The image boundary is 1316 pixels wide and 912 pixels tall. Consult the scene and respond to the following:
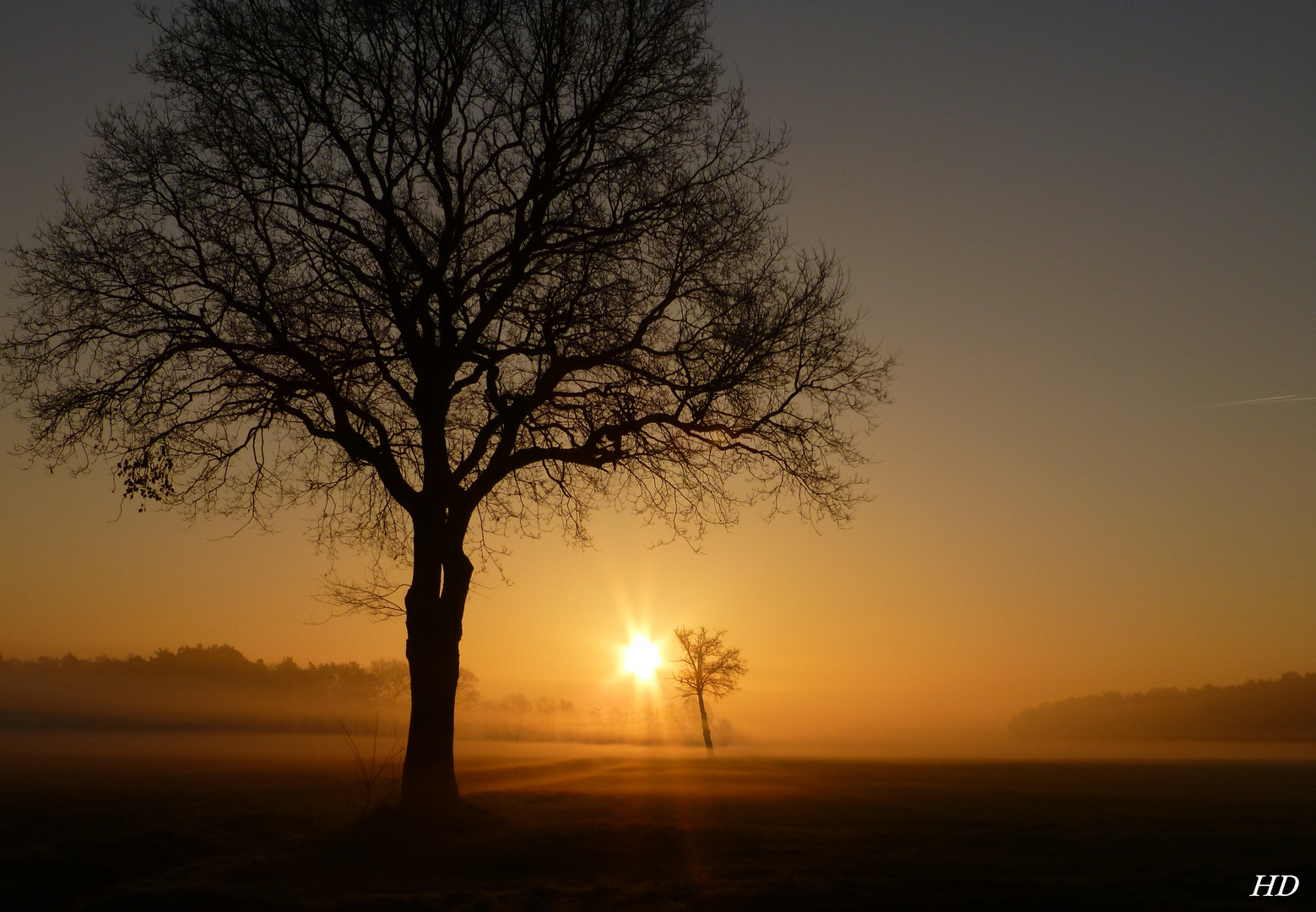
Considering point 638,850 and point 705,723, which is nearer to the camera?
point 638,850

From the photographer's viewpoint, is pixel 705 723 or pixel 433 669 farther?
pixel 705 723

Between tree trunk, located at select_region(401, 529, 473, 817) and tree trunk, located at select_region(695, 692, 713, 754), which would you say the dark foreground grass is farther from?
tree trunk, located at select_region(695, 692, 713, 754)

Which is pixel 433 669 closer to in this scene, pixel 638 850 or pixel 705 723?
pixel 638 850

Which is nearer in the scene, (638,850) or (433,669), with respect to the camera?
(638,850)

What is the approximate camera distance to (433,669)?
509 inches

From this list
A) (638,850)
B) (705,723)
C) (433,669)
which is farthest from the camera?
(705,723)

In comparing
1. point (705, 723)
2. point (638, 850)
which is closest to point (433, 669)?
point (638, 850)

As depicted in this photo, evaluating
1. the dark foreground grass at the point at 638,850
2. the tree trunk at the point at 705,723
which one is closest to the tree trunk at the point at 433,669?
the dark foreground grass at the point at 638,850

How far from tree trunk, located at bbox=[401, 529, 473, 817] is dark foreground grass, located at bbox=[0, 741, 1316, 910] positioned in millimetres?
713

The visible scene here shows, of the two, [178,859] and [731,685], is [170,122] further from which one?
[731,685]

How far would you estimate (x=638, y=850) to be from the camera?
35.3 feet

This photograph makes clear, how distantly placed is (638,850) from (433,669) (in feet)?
14.0

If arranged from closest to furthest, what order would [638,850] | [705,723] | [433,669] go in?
[638,850] → [433,669] → [705,723]

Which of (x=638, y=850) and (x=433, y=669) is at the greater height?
(x=433, y=669)
